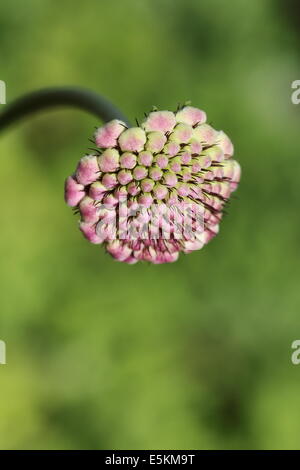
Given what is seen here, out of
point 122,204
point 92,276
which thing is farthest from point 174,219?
point 92,276

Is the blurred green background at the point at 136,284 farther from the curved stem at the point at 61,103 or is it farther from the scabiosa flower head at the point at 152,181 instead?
the scabiosa flower head at the point at 152,181

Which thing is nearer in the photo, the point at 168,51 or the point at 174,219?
the point at 174,219

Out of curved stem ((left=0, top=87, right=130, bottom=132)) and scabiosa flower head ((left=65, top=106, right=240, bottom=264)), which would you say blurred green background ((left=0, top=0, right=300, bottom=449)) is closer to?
curved stem ((left=0, top=87, right=130, bottom=132))

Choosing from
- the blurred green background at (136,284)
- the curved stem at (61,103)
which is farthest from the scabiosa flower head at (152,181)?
the blurred green background at (136,284)

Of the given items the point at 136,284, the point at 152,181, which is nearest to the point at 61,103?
the point at 152,181

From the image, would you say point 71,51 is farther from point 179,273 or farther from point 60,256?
point 179,273

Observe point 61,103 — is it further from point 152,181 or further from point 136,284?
point 136,284
